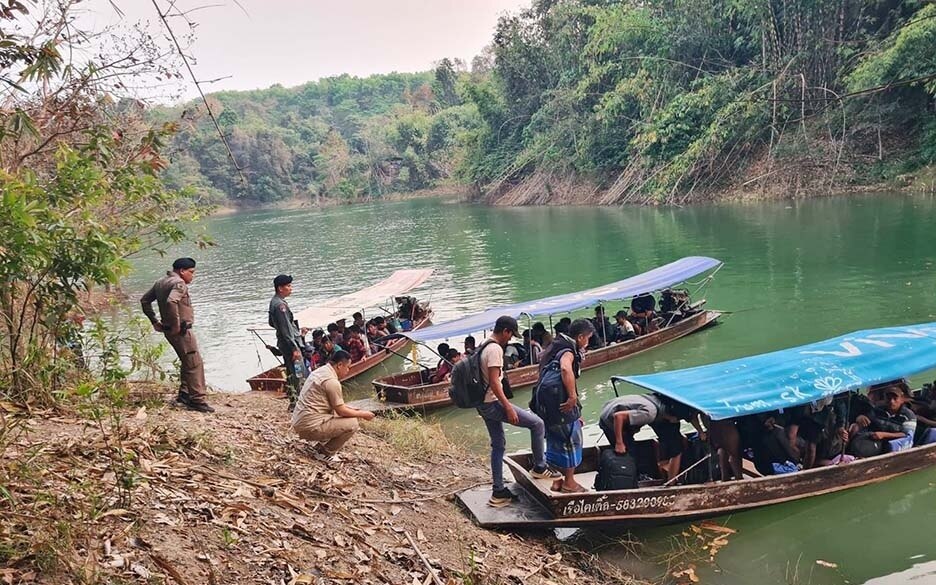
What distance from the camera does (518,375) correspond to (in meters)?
12.8

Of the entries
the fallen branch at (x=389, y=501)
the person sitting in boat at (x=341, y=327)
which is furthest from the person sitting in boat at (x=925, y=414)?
the person sitting in boat at (x=341, y=327)

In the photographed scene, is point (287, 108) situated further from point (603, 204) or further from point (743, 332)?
point (743, 332)

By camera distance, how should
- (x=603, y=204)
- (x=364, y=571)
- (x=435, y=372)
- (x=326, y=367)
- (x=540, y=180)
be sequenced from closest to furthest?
1. (x=364, y=571)
2. (x=326, y=367)
3. (x=435, y=372)
4. (x=603, y=204)
5. (x=540, y=180)

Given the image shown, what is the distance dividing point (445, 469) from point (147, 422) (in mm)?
3506

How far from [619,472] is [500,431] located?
1.38 meters

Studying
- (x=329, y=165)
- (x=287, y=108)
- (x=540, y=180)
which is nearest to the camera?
(x=540, y=180)

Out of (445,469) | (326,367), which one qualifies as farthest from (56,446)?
(445,469)

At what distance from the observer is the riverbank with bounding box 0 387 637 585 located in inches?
152

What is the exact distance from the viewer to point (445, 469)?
822 centimetres

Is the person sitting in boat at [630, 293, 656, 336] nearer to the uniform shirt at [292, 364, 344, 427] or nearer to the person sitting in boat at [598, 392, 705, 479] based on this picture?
the person sitting in boat at [598, 392, 705, 479]

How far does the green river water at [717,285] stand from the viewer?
7176 millimetres

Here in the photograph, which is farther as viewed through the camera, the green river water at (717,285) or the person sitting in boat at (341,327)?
the person sitting in boat at (341,327)

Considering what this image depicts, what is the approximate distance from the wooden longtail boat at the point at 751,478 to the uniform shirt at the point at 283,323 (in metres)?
3.63

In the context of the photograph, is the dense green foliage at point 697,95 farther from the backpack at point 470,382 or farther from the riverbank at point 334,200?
the riverbank at point 334,200
